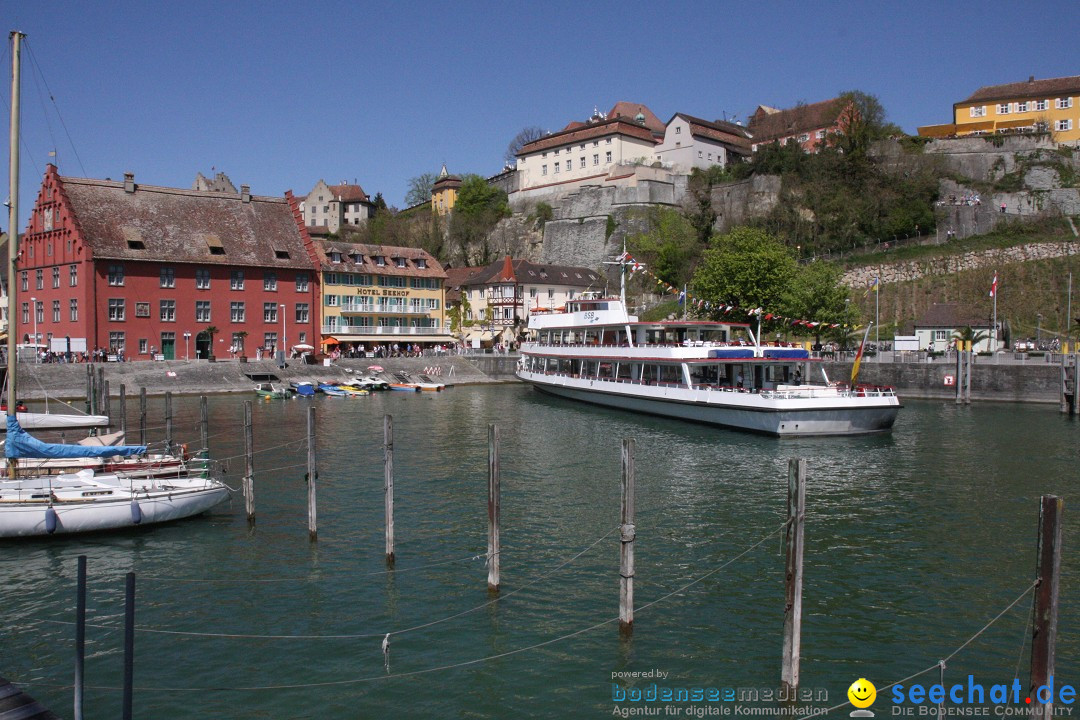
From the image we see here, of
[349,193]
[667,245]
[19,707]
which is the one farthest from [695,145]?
[19,707]

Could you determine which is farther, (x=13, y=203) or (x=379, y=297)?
(x=379, y=297)

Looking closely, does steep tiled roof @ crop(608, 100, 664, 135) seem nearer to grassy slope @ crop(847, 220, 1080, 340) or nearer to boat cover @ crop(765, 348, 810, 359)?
grassy slope @ crop(847, 220, 1080, 340)

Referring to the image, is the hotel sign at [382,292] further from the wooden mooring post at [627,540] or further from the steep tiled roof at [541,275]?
the wooden mooring post at [627,540]

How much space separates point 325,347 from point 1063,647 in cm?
6728

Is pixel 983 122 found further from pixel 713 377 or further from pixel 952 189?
pixel 713 377

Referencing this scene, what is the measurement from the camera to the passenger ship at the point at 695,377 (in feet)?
123

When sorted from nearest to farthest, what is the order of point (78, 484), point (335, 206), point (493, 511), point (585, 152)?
point (493, 511), point (78, 484), point (585, 152), point (335, 206)

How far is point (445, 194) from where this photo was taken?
415ft

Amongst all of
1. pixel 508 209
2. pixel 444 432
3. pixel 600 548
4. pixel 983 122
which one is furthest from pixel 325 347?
pixel 983 122

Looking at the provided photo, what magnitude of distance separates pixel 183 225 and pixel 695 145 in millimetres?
62603

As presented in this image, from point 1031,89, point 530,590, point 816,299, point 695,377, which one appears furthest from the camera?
point 1031,89

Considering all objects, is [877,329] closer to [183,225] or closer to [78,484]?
[183,225]

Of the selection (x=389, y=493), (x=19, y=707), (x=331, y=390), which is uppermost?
(x=331, y=390)

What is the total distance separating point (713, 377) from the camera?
147ft
